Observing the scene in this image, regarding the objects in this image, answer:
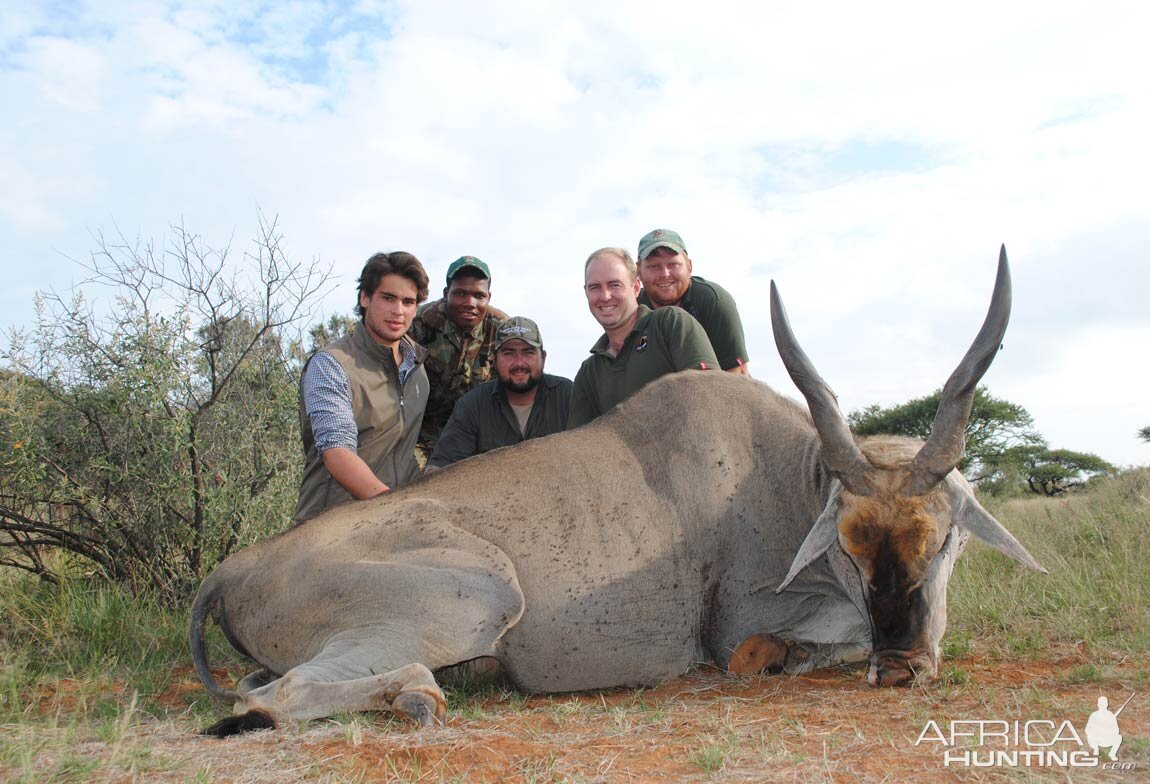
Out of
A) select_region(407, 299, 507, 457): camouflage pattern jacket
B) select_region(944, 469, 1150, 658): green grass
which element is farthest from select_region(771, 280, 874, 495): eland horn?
select_region(407, 299, 507, 457): camouflage pattern jacket

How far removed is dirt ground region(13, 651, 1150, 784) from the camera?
9.12ft

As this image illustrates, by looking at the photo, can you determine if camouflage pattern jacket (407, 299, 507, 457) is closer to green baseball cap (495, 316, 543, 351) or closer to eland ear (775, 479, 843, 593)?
green baseball cap (495, 316, 543, 351)

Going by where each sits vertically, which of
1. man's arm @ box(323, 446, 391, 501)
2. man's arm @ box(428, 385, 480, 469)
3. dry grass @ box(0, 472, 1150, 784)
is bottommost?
dry grass @ box(0, 472, 1150, 784)

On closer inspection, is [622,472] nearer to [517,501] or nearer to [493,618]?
[517,501]

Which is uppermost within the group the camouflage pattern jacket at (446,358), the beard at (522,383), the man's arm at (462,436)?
the camouflage pattern jacket at (446,358)

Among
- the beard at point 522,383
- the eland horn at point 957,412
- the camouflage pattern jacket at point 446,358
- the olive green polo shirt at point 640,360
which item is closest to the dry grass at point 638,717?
the eland horn at point 957,412

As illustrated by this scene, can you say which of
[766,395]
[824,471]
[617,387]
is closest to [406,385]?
[617,387]

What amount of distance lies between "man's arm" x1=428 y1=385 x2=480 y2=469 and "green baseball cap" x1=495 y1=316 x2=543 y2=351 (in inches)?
18.0

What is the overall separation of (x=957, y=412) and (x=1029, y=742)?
4.68 feet

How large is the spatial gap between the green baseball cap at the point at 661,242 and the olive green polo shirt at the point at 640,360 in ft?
2.82

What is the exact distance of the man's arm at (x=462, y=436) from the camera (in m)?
6.36

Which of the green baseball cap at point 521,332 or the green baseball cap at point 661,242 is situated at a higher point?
the green baseball cap at point 661,242

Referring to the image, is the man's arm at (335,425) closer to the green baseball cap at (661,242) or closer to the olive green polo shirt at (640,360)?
the olive green polo shirt at (640,360)

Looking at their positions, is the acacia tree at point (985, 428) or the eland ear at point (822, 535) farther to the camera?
the acacia tree at point (985, 428)
